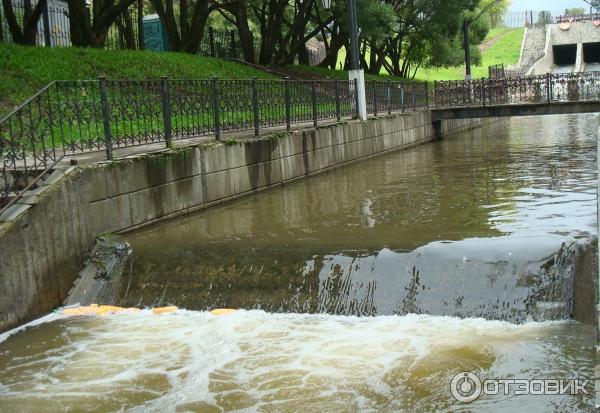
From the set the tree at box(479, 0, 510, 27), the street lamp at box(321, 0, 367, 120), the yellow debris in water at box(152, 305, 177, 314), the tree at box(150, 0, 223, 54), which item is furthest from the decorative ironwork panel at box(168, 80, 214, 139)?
the tree at box(479, 0, 510, 27)

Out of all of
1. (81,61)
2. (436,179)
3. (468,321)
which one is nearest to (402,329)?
(468,321)

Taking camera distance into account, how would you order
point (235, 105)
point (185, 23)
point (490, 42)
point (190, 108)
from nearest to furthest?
point (190, 108) → point (235, 105) → point (185, 23) → point (490, 42)

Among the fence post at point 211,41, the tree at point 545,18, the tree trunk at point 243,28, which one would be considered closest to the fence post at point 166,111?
the tree trunk at point 243,28

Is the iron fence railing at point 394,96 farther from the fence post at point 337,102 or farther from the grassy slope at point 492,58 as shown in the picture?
the grassy slope at point 492,58

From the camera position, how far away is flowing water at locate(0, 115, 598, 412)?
17.6 feet

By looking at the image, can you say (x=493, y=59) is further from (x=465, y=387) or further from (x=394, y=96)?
(x=465, y=387)

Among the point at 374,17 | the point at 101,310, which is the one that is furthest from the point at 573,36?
the point at 101,310

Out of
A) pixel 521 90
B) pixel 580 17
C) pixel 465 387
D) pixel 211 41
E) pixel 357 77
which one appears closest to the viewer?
pixel 465 387

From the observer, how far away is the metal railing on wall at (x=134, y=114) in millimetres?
8414

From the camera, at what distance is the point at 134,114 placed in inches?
397

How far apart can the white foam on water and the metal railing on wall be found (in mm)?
2473

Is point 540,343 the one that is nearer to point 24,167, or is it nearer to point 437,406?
point 437,406

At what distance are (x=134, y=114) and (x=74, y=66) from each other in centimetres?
732

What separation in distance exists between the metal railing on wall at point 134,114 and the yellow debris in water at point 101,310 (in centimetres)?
142
